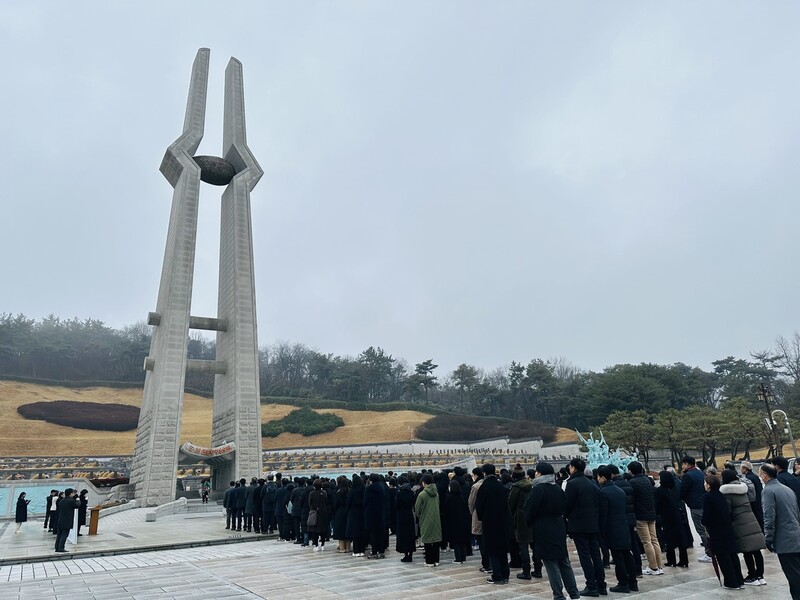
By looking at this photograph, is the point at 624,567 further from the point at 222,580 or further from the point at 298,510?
the point at 298,510

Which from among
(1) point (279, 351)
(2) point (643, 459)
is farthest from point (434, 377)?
(2) point (643, 459)

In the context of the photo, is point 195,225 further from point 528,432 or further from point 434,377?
point 434,377

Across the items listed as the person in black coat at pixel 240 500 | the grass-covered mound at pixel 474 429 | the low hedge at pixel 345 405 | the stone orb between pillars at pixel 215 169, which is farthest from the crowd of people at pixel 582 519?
the low hedge at pixel 345 405

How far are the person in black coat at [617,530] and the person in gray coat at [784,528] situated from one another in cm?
126

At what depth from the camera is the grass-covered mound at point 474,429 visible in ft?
165

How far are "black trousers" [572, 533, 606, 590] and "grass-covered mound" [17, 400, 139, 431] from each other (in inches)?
1911

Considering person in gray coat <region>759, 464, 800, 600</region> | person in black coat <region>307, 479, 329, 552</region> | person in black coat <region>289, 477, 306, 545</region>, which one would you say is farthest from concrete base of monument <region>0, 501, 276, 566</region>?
person in gray coat <region>759, 464, 800, 600</region>

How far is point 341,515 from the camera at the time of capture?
29.1 feet

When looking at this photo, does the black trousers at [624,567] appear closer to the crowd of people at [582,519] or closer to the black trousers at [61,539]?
the crowd of people at [582,519]

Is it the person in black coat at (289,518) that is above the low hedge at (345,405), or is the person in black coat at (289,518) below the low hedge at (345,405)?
below

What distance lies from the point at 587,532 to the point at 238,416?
1857 centimetres

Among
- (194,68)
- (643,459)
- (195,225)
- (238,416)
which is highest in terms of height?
(194,68)

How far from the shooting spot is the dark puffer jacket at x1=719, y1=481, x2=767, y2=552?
5359 millimetres

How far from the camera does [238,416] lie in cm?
2173
